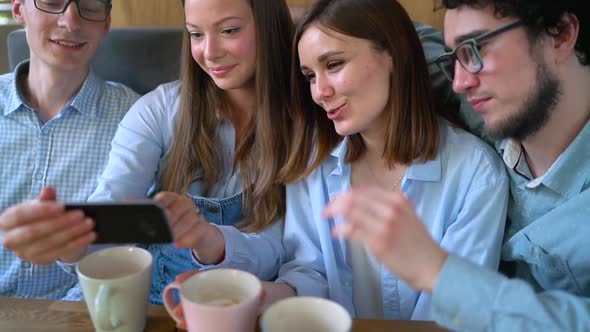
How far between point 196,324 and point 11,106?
121 centimetres

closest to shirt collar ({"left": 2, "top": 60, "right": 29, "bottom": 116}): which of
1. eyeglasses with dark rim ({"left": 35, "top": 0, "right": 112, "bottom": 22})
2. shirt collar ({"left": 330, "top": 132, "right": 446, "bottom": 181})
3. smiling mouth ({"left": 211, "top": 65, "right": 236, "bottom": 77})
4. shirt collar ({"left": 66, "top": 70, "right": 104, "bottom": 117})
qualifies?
shirt collar ({"left": 66, "top": 70, "right": 104, "bottom": 117})

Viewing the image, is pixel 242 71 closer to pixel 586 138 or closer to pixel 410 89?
pixel 410 89

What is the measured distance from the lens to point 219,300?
81cm

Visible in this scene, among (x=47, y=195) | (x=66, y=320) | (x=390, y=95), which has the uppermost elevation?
(x=390, y=95)

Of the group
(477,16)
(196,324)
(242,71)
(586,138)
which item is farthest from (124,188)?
(586,138)

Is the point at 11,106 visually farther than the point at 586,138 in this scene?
Yes

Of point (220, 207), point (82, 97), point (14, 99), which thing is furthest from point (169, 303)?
point (14, 99)

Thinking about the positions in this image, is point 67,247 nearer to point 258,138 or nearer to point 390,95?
point 258,138

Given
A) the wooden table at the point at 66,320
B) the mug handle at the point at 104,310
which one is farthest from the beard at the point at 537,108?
the mug handle at the point at 104,310

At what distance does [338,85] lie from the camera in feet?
3.80

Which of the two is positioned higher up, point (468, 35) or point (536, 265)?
point (468, 35)

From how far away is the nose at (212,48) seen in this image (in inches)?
52.5

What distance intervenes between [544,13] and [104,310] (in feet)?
3.20

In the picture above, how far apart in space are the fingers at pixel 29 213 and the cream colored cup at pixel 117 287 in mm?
104
